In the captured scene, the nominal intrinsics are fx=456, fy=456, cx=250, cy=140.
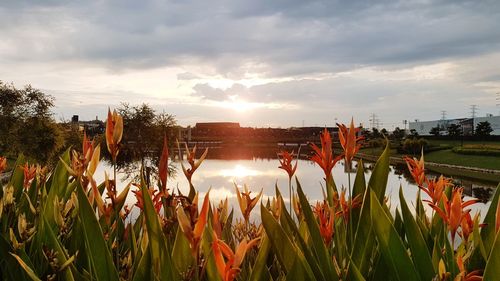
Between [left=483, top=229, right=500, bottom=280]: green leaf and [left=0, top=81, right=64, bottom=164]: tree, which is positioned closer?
[left=483, top=229, right=500, bottom=280]: green leaf

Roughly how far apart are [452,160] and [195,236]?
160ft

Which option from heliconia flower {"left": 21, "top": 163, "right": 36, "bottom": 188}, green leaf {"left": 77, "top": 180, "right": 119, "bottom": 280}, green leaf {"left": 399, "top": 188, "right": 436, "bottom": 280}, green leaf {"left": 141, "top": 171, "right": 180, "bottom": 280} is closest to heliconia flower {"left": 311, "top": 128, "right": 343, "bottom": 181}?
green leaf {"left": 399, "top": 188, "right": 436, "bottom": 280}

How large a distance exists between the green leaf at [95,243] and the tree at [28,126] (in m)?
35.0

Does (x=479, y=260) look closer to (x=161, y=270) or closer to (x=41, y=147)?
(x=161, y=270)

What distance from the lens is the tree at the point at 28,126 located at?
3347 cm

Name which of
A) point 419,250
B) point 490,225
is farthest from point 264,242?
point 490,225

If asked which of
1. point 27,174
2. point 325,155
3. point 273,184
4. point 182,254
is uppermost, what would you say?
point 325,155

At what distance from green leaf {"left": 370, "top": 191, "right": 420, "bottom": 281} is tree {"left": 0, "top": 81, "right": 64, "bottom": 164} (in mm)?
35419

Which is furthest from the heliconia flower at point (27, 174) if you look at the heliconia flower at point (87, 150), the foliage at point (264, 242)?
the heliconia flower at point (87, 150)

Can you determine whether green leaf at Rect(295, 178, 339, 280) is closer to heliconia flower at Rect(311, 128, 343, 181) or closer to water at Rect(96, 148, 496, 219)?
heliconia flower at Rect(311, 128, 343, 181)

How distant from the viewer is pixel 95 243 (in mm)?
1191

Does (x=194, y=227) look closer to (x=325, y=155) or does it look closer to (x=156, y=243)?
(x=156, y=243)

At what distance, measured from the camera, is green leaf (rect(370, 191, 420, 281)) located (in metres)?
1.08

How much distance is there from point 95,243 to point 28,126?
3699 centimetres
